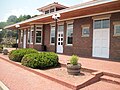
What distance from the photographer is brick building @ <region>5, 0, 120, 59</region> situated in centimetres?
1377

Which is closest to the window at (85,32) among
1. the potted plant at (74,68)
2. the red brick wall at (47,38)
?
the red brick wall at (47,38)

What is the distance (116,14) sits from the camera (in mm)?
13859

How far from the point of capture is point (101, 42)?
15.2m

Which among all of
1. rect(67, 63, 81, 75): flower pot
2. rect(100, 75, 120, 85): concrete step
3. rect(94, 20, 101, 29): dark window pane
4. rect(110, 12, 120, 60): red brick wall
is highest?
rect(94, 20, 101, 29): dark window pane

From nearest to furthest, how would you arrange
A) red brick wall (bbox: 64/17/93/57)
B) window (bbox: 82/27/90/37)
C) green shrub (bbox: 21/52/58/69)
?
green shrub (bbox: 21/52/58/69) < red brick wall (bbox: 64/17/93/57) < window (bbox: 82/27/90/37)

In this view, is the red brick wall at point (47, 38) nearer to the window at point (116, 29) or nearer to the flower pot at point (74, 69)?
the window at point (116, 29)

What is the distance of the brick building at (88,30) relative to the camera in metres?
13.8

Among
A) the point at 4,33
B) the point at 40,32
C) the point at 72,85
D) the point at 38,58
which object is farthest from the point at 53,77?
the point at 4,33

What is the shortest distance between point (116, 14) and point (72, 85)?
27.4ft

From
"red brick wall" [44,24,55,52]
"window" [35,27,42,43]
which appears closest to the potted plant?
"red brick wall" [44,24,55,52]

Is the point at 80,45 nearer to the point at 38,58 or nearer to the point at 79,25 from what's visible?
the point at 79,25

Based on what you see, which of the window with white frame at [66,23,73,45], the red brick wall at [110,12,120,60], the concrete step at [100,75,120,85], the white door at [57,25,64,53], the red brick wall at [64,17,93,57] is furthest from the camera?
the white door at [57,25,64,53]

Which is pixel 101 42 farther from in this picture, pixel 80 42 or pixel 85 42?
pixel 80 42

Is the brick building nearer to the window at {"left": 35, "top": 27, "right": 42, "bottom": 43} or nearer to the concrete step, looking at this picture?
the window at {"left": 35, "top": 27, "right": 42, "bottom": 43}
